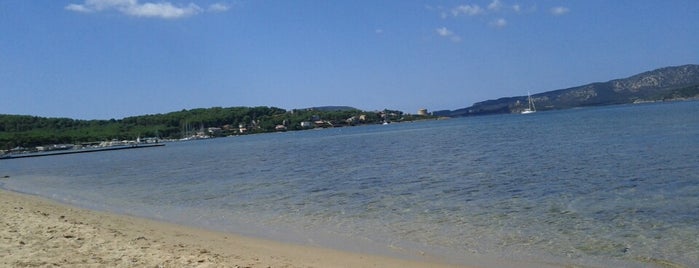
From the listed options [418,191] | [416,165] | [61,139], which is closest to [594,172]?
[418,191]

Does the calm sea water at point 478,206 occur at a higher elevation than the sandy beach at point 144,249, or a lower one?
lower

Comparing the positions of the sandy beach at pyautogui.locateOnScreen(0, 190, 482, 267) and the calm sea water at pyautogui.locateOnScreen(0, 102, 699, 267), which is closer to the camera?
the sandy beach at pyautogui.locateOnScreen(0, 190, 482, 267)

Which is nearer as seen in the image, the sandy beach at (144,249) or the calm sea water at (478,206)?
the sandy beach at (144,249)

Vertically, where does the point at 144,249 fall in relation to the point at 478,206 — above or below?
above

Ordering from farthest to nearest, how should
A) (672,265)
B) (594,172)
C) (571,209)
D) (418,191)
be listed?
1. (594,172)
2. (418,191)
3. (571,209)
4. (672,265)

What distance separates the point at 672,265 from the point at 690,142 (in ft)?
80.0

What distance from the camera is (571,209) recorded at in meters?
14.1

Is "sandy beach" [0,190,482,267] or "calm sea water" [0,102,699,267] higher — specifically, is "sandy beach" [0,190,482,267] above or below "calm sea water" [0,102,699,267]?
above

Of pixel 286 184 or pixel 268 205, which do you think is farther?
pixel 286 184

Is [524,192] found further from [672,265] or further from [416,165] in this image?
[416,165]

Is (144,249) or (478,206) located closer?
(144,249)

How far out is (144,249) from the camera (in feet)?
34.4

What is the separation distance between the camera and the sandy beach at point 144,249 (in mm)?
9242

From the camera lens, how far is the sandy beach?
9.24 metres
